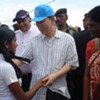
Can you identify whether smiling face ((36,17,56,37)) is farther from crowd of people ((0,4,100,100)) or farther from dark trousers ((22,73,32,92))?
dark trousers ((22,73,32,92))

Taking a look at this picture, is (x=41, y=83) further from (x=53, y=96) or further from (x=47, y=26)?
(x=47, y=26)

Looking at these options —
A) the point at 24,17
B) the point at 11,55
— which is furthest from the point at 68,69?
the point at 24,17

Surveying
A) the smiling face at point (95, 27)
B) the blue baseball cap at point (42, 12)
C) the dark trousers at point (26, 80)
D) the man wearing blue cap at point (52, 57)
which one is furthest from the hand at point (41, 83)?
the dark trousers at point (26, 80)

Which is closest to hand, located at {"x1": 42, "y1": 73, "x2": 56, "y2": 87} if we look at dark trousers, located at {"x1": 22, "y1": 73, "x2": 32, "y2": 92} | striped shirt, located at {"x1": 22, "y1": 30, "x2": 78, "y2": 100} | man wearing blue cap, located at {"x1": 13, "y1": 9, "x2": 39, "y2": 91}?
striped shirt, located at {"x1": 22, "y1": 30, "x2": 78, "y2": 100}

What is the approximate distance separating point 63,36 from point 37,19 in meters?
0.38

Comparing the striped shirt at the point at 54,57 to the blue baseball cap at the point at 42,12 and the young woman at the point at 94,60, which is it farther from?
the young woman at the point at 94,60

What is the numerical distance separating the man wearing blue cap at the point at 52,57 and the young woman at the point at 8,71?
64cm

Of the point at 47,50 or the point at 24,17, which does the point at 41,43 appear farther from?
the point at 24,17

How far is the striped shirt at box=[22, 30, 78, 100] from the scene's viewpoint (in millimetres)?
4422

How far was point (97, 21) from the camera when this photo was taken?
12.2 feet

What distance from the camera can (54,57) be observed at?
442cm

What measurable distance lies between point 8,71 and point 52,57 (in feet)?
2.96

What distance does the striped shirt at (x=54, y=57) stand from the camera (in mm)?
4422

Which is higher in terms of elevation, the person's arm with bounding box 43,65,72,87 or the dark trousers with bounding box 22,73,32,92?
the person's arm with bounding box 43,65,72,87
